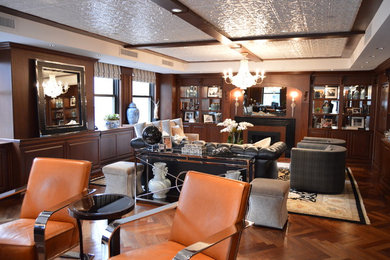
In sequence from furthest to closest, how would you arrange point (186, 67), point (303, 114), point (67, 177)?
point (186, 67) < point (303, 114) < point (67, 177)

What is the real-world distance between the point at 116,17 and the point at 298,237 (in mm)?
3564

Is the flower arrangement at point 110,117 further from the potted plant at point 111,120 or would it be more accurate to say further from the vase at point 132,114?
the vase at point 132,114

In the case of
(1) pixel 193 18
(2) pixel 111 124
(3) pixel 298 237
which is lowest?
(3) pixel 298 237

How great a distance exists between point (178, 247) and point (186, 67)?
7.45 meters

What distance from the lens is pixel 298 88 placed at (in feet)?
27.9

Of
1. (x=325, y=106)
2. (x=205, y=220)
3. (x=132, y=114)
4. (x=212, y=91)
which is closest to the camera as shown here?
(x=205, y=220)

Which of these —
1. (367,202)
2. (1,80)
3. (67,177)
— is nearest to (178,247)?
(67,177)

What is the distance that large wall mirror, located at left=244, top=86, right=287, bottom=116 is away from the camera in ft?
28.7

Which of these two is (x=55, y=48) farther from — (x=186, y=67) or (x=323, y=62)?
(x=323, y=62)

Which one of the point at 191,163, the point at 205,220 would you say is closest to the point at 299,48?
the point at 191,163

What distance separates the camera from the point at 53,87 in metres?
5.36

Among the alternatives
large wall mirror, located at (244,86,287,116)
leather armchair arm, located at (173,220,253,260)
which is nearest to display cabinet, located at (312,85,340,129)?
large wall mirror, located at (244,86,287,116)

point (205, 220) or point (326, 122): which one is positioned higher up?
point (326, 122)

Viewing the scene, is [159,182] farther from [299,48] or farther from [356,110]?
[356,110]
